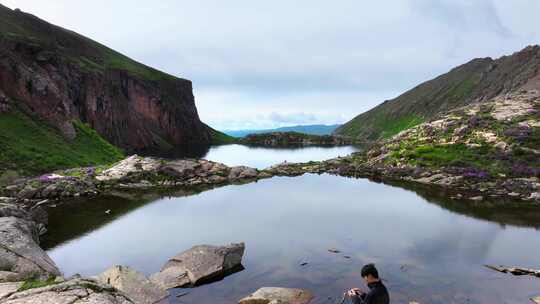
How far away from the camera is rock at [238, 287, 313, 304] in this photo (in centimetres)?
2050

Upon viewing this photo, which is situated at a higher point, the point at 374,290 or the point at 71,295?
the point at 374,290

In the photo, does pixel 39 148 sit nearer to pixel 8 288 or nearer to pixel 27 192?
pixel 27 192

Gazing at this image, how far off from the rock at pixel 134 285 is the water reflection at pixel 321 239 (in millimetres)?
1704

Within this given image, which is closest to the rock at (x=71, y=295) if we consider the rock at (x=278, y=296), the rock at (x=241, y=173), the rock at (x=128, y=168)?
the rock at (x=278, y=296)

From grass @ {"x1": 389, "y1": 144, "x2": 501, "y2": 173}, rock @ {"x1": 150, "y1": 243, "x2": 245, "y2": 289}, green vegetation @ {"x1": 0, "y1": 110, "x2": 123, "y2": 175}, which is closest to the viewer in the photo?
rock @ {"x1": 150, "y1": 243, "x2": 245, "y2": 289}

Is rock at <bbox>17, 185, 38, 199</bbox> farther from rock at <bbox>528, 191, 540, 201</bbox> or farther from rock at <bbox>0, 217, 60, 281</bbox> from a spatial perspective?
rock at <bbox>528, 191, 540, 201</bbox>

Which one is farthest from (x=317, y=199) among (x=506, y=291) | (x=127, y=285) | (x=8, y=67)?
(x=8, y=67)

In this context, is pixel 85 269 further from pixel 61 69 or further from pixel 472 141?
pixel 61 69

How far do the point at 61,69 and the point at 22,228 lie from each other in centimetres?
10014

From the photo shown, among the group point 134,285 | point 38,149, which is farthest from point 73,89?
point 134,285

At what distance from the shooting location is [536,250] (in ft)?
97.5

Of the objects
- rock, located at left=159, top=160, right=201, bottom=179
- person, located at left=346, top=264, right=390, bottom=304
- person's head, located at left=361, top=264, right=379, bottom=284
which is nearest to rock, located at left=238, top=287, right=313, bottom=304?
person, located at left=346, top=264, right=390, bottom=304

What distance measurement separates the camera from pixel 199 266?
24.8 meters

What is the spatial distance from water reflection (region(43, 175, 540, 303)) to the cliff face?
45456 mm
